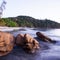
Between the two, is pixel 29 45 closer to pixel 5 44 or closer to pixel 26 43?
pixel 26 43

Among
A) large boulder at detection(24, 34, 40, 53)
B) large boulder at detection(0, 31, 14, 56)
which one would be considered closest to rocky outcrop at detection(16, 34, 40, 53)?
large boulder at detection(24, 34, 40, 53)

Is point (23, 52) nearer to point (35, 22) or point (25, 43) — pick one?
point (25, 43)

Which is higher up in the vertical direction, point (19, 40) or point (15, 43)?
point (19, 40)

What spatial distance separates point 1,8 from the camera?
263 feet

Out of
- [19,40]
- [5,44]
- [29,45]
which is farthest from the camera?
[19,40]

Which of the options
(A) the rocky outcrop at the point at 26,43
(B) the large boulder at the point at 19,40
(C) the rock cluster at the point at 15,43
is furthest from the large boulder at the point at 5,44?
(A) the rocky outcrop at the point at 26,43

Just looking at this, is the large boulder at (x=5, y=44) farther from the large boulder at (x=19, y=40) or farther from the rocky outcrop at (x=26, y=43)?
the rocky outcrop at (x=26, y=43)

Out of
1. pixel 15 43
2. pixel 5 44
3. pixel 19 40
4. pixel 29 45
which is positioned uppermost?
pixel 19 40

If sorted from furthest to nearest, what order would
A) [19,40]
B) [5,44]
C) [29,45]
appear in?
[19,40] → [29,45] → [5,44]

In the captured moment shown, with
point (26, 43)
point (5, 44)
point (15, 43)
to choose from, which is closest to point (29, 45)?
point (26, 43)

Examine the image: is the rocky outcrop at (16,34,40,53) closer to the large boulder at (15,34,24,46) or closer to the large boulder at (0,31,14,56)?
the large boulder at (15,34,24,46)

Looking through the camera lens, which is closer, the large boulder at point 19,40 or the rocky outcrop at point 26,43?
the rocky outcrop at point 26,43

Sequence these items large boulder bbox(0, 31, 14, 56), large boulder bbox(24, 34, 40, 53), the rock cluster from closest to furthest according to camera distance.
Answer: large boulder bbox(0, 31, 14, 56) → the rock cluster → large boulder bbox(24, 34, 40, 53)

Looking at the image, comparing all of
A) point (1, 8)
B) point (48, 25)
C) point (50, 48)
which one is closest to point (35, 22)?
point (48, 25)
